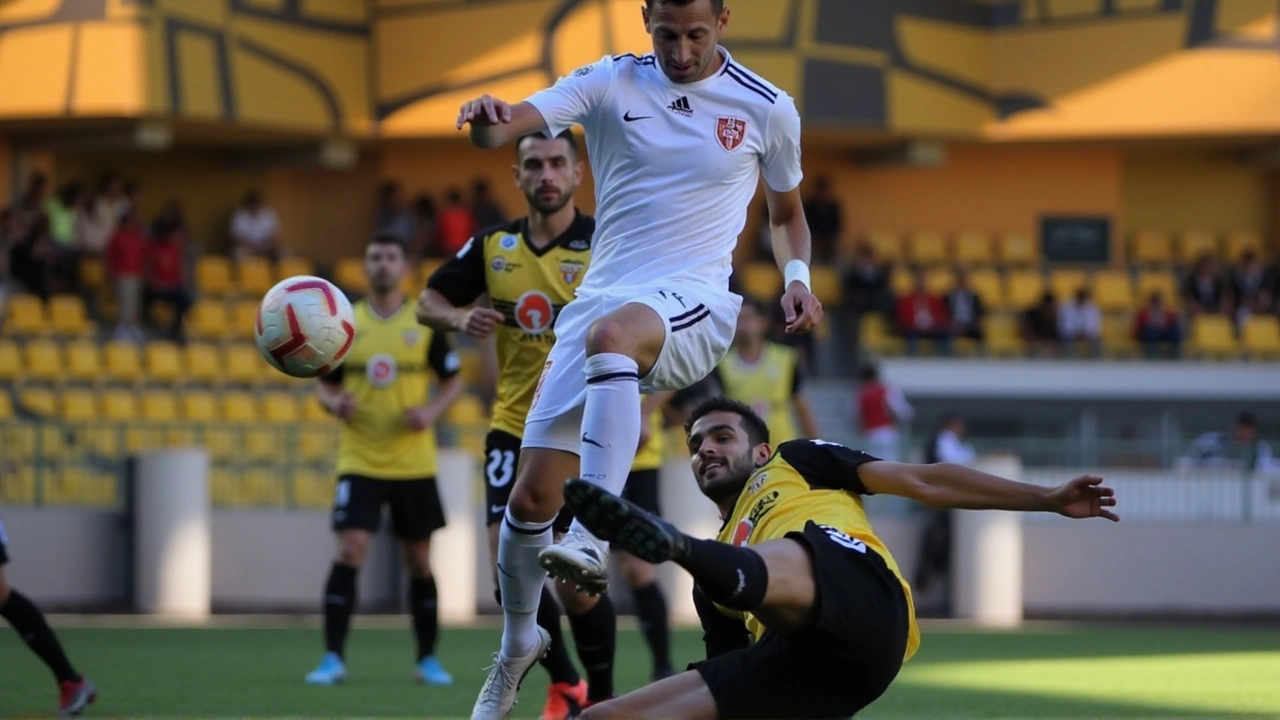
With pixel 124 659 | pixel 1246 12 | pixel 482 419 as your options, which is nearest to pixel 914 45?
pixel 1246 12

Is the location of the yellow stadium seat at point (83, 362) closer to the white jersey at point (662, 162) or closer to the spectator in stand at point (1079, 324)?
the spectator in stand at point (1079, 324)

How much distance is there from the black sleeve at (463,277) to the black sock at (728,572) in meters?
3.09

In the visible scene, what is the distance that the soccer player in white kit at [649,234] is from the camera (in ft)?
19.9

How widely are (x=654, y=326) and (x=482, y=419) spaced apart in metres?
15.2

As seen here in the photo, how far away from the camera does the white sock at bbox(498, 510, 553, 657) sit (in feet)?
21.5

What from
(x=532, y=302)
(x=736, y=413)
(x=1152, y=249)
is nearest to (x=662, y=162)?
(x=736, y=413)

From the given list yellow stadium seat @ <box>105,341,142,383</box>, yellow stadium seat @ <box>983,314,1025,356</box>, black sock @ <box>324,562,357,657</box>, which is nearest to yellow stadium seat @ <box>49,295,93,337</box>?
yellow stadium seat @ <box>105,341,142,383</box>

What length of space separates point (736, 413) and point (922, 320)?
18590 mm

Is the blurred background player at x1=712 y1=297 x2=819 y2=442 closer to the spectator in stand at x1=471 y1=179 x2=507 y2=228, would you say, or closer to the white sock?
the white sock

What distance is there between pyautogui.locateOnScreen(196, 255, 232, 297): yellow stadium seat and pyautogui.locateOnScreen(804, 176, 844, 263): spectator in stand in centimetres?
782

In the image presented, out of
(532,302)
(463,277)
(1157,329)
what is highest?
(1157,329)

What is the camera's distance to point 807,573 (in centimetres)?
549

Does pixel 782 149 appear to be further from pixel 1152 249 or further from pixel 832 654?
pixel 1152 249

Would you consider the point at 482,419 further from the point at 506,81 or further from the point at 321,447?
the point at 506,81
